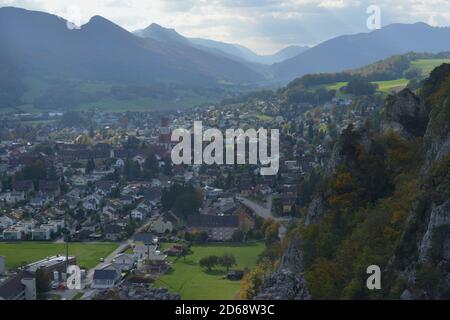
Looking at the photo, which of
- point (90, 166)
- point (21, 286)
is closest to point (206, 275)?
point (21, 286)

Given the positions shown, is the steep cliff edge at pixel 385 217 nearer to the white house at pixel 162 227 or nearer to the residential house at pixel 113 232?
the white house at pixel 162 227

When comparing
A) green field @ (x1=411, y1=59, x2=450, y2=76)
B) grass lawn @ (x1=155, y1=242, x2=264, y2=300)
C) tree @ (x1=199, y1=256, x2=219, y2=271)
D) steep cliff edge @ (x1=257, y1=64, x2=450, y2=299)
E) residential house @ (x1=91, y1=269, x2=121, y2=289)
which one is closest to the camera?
steep cliff edge @ (x1=257, y1=64, x2=450, y2=299)

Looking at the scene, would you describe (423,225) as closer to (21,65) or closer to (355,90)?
(355,90)

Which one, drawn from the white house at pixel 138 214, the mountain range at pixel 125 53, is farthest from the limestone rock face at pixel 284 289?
the mountain range at pixel 125 53

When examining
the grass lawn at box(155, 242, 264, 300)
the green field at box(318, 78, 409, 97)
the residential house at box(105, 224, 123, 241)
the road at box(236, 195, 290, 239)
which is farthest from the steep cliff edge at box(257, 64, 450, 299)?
the green field at box(318, 78, 409, 97)

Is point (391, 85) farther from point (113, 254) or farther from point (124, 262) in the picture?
point (124, 262)

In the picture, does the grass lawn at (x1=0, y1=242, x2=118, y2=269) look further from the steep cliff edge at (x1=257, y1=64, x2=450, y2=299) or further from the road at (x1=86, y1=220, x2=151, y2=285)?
the steep cliff edge at (x1=257, y1=64, x2=450, y2=299)
